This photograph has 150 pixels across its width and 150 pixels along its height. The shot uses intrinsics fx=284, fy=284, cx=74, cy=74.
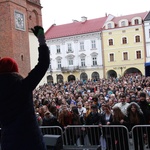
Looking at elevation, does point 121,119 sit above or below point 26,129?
below

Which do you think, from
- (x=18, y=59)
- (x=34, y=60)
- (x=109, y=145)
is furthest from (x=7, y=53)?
(x=109, y=145)

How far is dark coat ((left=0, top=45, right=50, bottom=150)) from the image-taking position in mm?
2662

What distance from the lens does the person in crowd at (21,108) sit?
266 centimetres

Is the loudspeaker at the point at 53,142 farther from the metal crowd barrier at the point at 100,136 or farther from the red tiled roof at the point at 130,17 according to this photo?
the red tiled roof at the point at 130,17

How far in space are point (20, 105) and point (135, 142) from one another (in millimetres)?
4591

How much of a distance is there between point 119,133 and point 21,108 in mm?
4368

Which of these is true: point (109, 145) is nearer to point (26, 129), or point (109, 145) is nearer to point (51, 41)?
point (26, 129)

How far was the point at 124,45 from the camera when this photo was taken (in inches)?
1921

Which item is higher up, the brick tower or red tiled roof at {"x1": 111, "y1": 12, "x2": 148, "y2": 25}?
red tiled roof at {"x1": 111, "y1": 12, "x2": 148, "y2": 25}

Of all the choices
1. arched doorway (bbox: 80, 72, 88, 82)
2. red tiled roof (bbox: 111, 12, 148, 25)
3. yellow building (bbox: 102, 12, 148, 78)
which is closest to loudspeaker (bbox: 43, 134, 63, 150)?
yellow building (bbox: 102, 12, 148, 78)

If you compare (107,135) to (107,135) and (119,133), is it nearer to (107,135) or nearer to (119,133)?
(107,135)

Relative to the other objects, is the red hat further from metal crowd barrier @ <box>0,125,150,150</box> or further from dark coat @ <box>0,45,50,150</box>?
metal crowd barrier @ <box>0,125,150,150</box>

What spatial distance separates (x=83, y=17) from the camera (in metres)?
54.7

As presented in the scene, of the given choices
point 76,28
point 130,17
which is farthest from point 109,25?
point 76,28
